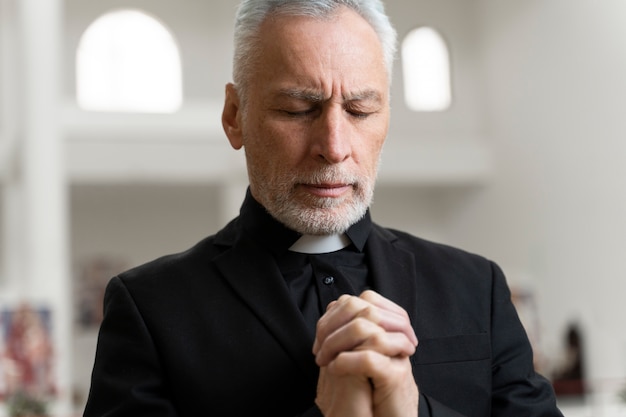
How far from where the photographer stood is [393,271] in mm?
2625

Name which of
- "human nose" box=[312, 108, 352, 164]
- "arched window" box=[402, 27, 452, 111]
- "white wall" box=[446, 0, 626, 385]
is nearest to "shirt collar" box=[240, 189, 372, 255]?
"human nose" box=[312, 108, 352, 164]

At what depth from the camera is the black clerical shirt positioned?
2.56m

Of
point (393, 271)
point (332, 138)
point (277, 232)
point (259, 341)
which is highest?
point (332, 138)

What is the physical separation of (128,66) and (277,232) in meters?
18.7

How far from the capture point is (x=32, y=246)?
653 inches

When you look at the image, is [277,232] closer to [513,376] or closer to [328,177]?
[328,177]

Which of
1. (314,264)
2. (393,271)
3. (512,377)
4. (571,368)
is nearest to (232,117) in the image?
(314,264)

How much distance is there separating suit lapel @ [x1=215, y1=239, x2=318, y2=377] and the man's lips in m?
0.25

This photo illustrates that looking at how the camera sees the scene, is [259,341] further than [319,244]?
No

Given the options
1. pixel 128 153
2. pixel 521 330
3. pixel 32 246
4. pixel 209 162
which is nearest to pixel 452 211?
pixel 209 162

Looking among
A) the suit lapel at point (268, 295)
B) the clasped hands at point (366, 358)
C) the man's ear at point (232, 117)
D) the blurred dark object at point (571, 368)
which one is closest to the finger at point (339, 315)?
the clasped hands at point (366, 358)

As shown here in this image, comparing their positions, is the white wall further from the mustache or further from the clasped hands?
the clasped hands

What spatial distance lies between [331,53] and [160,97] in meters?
18.9

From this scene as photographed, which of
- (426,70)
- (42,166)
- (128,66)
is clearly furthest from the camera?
(426,70)
